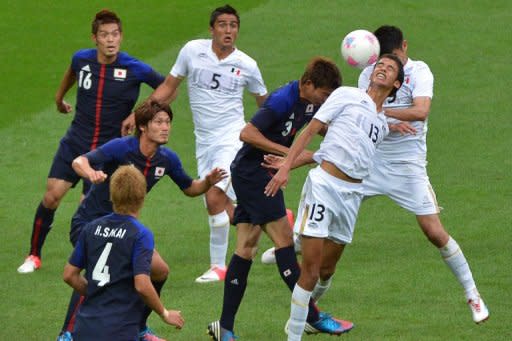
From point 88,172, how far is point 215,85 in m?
3.84

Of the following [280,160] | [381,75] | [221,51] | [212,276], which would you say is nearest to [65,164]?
[212,276]

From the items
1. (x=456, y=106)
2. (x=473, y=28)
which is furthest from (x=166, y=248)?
(x=473, y=28)

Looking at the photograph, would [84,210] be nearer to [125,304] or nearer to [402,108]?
[125,304]

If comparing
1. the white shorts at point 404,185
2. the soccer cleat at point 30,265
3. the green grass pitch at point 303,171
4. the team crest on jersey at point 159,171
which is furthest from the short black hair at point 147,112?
the soccer cleat at point 30,265

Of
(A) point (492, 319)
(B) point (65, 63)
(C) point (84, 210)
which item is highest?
(C) point (84, 210)

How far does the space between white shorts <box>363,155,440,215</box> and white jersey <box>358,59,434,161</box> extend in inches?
2.8

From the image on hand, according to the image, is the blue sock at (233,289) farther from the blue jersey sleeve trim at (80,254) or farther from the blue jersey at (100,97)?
the blue jersey at (100,97)

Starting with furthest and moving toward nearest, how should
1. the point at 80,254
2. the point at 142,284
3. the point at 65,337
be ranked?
1. the point at 65,337
2. the point at 80,254
3. the point at 142,284

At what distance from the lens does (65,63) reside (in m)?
22.0

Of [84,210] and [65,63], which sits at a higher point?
[84,210]

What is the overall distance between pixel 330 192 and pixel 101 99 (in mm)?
3493

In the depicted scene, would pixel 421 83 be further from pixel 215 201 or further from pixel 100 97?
pixel 100 97

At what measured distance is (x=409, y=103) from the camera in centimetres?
Result: 1148

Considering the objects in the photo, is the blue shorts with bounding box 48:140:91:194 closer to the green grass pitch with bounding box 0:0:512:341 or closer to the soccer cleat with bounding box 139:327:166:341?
the green grass pitch with bounding box 0:0:512:341
